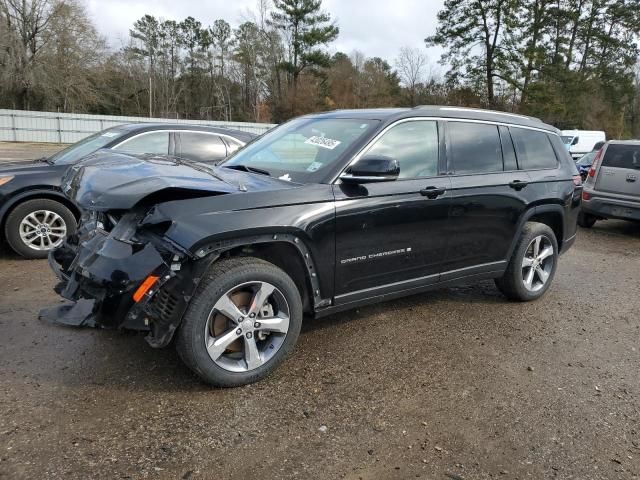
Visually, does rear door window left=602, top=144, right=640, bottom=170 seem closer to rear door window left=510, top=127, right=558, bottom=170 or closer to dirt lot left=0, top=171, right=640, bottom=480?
rear door window left=510, top=127, right=558, bottom=170

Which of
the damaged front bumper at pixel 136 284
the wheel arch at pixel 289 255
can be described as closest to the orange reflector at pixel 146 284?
the damaged front bumper at pixel 136 284

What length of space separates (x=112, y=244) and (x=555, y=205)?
160 inches

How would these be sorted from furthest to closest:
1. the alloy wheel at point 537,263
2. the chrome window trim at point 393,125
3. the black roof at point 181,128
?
the black roof at point 181,128
the alloy wheel at point 537,263
the chrome window trim at point 393,125

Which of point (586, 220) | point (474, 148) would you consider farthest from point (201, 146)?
point (586, 220)

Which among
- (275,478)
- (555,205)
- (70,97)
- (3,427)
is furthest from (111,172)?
(70,97)

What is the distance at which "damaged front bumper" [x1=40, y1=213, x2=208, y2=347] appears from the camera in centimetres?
277

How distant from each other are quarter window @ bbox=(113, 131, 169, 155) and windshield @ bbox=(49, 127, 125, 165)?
205 mm

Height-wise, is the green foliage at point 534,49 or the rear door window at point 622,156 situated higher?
the green foliage at point 534,49

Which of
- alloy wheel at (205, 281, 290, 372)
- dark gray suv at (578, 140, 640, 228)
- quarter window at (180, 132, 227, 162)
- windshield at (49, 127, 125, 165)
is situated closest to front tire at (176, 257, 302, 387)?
alloy wheel at (205, 281, 290, 372)

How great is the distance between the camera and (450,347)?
3896mm

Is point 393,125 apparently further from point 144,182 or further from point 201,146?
point 201,146

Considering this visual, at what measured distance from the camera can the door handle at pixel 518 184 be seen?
447cm

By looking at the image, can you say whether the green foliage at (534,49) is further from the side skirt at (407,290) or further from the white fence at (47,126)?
the side skirt at (407,290)

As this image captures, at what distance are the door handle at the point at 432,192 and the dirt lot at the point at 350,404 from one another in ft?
3.77
